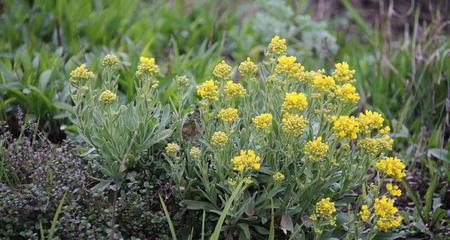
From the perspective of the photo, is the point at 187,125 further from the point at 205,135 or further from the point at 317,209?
the point at 317,209

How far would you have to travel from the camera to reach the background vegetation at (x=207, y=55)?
11.5ft

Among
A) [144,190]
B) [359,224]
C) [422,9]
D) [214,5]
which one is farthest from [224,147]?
[422,9]

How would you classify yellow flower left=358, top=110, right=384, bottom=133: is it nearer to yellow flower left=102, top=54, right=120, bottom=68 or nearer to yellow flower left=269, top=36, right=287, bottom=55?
yellow flower left=269, top=36, right=287, bottom=55

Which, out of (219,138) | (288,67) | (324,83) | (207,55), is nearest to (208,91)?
(219,138)

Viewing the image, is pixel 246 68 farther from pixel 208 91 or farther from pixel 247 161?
pixel 247 161

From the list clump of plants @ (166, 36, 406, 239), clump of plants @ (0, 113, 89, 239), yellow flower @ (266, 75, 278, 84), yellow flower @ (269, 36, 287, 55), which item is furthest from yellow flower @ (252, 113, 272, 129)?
clump of plants @ (0, 113, 89, 239)

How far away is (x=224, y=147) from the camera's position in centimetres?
255

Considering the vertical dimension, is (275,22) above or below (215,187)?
above

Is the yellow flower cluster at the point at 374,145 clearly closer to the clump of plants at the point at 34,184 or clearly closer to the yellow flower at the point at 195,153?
the yellow flower at the point at 195,153

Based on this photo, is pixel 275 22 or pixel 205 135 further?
pixel 275 22

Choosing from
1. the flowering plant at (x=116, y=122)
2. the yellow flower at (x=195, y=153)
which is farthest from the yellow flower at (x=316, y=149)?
the flowering plant at (x=116, y=122)

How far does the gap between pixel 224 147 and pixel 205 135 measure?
0.54 ft

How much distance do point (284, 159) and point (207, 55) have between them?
1.71 m

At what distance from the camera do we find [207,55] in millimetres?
4238
